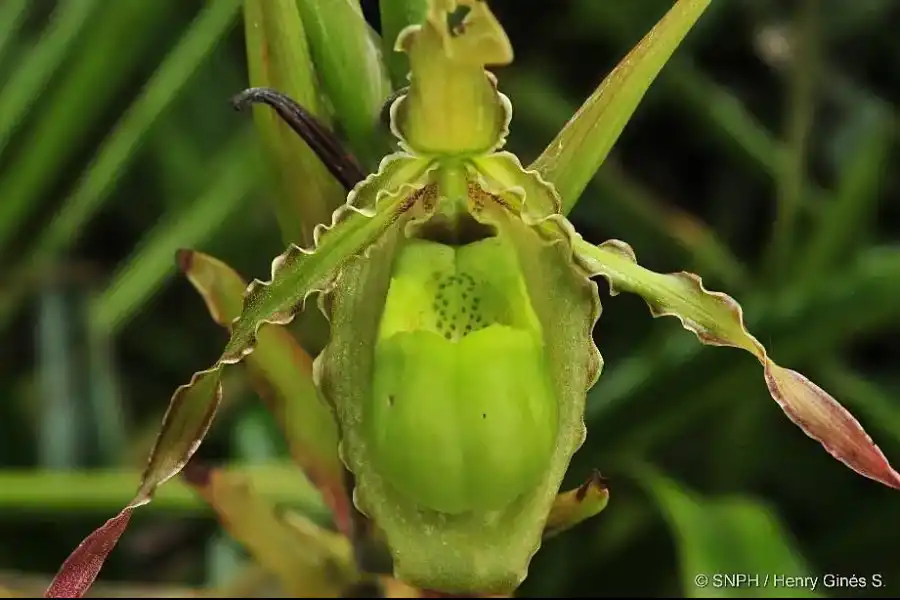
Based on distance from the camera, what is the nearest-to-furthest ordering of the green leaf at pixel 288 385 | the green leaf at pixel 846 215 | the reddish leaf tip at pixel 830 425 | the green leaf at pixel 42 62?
the reddish leaf tip at pixel 830 425, the green leaf at pixel 288 385, the green leaf at pixel 42 62, the green leaf at pixel 846 215

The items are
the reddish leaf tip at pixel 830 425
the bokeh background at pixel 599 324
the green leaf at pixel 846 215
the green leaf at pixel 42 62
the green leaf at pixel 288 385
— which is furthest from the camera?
the green leaf at pixel 846 215

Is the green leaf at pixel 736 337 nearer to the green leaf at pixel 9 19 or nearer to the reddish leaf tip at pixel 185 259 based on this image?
the reddish leaf tip at pixel 185 259

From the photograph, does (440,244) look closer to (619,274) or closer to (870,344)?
(619,274)

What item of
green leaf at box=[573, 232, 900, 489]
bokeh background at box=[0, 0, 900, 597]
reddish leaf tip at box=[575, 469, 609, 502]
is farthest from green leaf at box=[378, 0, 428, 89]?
bokeh background at box=[0, 0, 900, 597]

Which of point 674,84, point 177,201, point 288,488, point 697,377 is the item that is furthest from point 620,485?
point 177,201

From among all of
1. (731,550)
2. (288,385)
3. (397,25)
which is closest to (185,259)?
(288,385)

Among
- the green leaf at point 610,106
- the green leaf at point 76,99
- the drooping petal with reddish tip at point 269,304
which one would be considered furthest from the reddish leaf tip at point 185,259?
the green leaf at point 76,99

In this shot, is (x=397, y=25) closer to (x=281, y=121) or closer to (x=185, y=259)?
(x=281, y=121)

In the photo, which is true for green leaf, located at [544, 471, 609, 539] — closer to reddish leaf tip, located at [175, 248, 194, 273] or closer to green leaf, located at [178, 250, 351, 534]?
green leaf, located at [178, 250, 351, 534]
